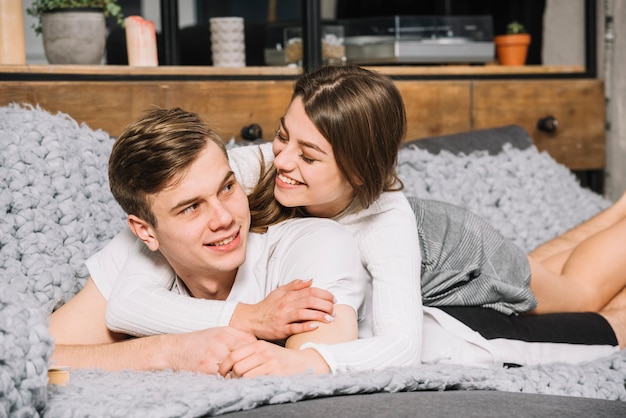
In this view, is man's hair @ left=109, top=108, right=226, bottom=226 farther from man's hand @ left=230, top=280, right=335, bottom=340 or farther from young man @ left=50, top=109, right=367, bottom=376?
man's hand @ left=230, top=280, right=335, bottom=340

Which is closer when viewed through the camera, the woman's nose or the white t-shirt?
the white t-shirt

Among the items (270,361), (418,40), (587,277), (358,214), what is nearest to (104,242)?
(358,214)

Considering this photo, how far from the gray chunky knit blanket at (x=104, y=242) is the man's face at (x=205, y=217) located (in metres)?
0.21

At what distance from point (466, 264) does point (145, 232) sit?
67 cm

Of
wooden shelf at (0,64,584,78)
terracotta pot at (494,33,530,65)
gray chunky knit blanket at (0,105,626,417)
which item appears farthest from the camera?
terracotta pot at (494,33,530,65)

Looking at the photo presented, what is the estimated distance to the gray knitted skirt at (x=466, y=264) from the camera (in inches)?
70.2

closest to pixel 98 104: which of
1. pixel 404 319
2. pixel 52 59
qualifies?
pixel 52 59

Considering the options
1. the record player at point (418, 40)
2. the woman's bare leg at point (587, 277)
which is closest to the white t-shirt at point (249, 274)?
the woman's bare leg at point (587, 277)

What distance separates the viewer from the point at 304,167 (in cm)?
154

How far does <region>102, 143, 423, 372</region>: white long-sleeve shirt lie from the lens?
1.36m

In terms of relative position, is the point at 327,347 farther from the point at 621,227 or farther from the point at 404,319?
the point at 621,227

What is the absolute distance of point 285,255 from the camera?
1504 mm

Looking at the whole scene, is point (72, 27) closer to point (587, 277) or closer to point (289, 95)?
point (289, 95)

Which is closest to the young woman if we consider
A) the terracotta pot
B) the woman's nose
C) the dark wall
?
the woman's nose
